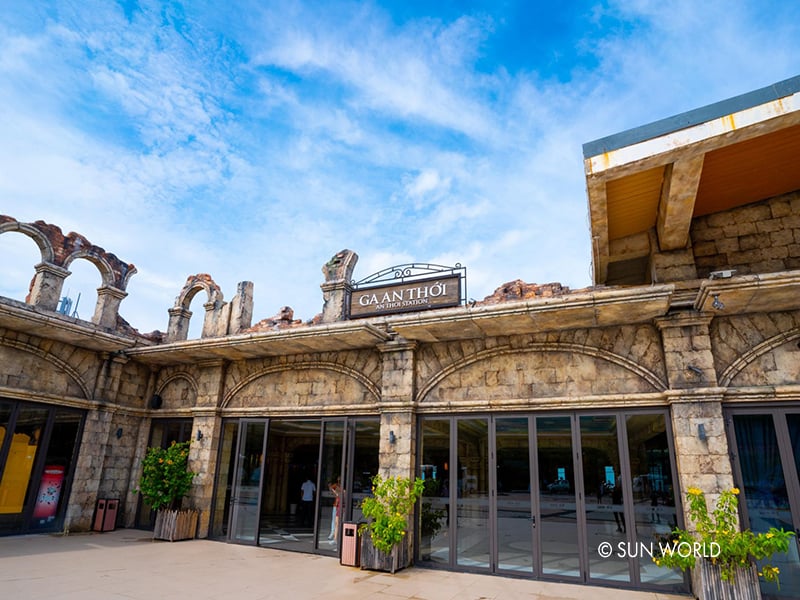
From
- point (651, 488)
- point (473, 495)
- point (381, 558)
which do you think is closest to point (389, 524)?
point (381, 558)

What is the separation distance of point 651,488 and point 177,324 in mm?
9941

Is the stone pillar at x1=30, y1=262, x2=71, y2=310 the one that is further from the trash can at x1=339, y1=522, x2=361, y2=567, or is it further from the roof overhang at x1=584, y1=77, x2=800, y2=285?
the roof overhang at x1=584, y1=77, x2=800, y2=285

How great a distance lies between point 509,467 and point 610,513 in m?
1.39

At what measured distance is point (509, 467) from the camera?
6.88m

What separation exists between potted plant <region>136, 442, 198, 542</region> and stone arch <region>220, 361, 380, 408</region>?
136 cm

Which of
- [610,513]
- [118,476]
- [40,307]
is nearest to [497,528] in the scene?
[610,513]

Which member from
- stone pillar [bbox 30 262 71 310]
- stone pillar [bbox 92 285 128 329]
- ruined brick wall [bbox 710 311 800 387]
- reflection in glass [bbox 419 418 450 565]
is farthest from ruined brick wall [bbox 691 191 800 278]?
stone pillar [bbox 30 262 71 310]

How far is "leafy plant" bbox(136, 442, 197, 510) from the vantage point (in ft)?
29.2

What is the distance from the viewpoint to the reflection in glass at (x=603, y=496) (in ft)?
20.2

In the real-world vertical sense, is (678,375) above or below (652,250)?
below

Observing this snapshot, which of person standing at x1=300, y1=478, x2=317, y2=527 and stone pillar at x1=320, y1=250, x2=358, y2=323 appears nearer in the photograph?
stone pillar at x1=320, y1=250, x2=358, y2=323

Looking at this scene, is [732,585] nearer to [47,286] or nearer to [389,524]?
[389,524]

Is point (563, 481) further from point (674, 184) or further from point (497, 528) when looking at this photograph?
point (674, 184)

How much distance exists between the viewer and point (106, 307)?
10211 millimetres
